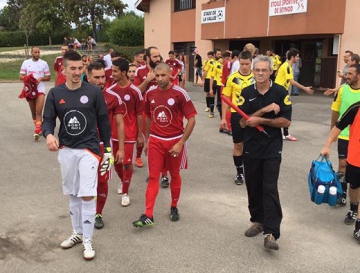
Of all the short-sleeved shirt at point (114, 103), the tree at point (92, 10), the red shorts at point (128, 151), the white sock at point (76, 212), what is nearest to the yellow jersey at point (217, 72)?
the red shorts at point (128, 151)

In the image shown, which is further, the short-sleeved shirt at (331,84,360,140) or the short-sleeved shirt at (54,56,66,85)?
the short-sleeved shirt at (54,56,66,85)

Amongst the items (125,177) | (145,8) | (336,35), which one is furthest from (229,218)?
(145,8)

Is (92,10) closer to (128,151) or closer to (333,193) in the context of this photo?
(128,151)

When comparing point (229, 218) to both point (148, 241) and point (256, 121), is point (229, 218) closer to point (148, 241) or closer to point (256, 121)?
point (148, 241)

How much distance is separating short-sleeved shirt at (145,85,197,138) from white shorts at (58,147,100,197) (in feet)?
3.24

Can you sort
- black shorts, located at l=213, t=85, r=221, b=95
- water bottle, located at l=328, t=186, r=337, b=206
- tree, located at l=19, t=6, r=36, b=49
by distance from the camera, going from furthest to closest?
1. tree, located at l=19, t=6, r=36, b=49
2. black shorts, located at l=213, t=85, r=221, b=95
3. water bottle, located at l=328, t=186, r=337, b=206

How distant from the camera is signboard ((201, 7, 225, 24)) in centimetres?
2148

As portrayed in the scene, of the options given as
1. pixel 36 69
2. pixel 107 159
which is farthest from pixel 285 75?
pixel 107 159

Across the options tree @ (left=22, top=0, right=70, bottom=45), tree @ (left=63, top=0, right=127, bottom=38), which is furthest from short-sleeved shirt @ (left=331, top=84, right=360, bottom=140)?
tree @ (left=22, top=0, right=70, bottom=45)

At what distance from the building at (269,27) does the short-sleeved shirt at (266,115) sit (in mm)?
13423

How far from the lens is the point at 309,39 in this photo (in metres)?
19.8

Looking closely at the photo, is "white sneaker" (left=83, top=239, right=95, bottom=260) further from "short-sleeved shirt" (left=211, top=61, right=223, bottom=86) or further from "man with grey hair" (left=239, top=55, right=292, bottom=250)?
"short-sleeved shirt" (left=211, top=61, right=223, bottom=86)

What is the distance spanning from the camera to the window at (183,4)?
25062mm

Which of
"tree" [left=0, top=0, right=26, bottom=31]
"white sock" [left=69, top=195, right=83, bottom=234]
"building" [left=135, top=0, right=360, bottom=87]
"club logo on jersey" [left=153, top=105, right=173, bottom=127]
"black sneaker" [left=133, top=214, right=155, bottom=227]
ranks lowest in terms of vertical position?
"black sneaker" [left=133, top=214, right=155, bottom=227]
